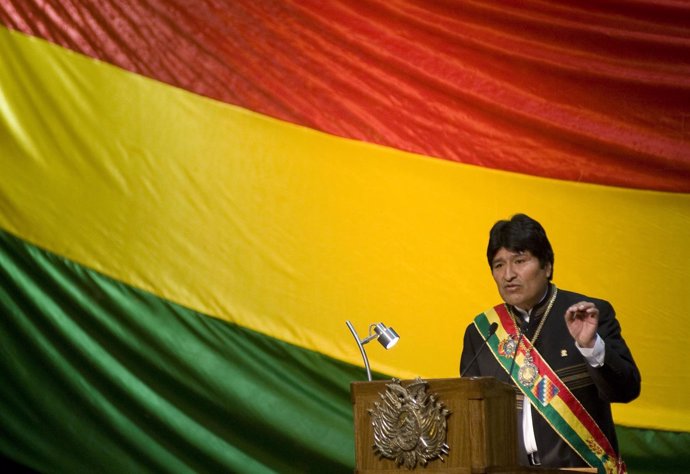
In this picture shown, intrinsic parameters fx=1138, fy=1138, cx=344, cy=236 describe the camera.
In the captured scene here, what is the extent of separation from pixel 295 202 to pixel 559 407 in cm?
154

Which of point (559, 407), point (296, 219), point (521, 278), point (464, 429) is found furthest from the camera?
point (296, 219)

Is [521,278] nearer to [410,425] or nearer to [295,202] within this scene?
[410,425]

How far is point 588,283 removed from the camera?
386 centimetres

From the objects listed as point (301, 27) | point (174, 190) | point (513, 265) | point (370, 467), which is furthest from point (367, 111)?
point (370, 467)

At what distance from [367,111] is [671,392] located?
1422mm

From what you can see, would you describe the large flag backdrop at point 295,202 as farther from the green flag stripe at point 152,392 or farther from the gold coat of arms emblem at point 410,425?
the gold coat of arms emblem at point 410,425

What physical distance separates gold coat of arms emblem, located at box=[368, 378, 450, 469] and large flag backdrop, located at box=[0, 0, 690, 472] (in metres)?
1.36

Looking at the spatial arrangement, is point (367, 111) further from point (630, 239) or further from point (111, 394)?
point (111, 394)

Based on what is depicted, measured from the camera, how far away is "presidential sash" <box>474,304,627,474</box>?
2.72m

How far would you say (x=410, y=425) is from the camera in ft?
7.89

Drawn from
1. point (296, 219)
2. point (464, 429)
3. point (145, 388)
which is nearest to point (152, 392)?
point (145, 388)

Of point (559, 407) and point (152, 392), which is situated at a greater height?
point (152, 392)

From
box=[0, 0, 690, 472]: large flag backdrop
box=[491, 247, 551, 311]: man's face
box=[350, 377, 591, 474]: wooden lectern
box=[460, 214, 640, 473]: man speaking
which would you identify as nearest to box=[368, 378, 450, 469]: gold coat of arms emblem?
box=[350, 377, 591, 474]: wooden lectern

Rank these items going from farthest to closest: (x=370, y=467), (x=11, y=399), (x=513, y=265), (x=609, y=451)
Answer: (x=11, y=399) < (x=513, y=265) < (x=609, y=451) < (x=370, y=467)
